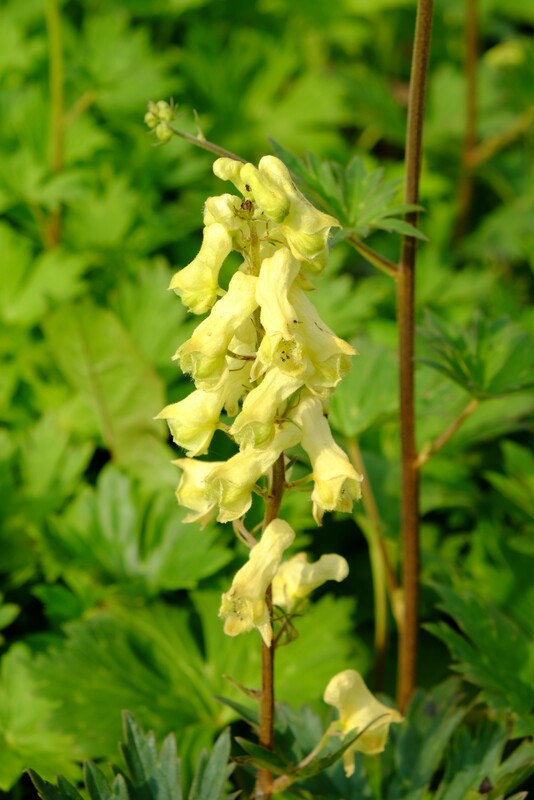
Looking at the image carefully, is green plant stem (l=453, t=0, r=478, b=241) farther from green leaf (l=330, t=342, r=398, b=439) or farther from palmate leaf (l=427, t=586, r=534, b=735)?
palmate leaf (l=427, t=586, r=534, b=735)

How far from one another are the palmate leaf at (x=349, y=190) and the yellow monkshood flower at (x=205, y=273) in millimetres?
382

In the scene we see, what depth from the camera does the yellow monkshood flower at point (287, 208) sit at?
121 cm

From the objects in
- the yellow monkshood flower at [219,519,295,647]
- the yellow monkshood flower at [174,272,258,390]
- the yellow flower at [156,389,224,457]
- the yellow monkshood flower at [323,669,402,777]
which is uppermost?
the yellow monkshood flower at [174,272,258,390]

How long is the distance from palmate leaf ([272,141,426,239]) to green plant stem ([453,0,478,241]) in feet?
7.11

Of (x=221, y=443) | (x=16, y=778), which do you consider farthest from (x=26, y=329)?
(x=16, y=778)

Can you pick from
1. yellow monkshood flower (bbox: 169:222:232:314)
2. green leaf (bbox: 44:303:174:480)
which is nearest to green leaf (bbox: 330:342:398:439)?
→ green leaf (bbox: 44:303:174:480)

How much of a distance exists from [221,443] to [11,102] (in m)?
1.62

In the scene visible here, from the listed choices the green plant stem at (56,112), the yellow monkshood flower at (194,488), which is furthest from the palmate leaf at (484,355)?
the green plant stem at (56,112)

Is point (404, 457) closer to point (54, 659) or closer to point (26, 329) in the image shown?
point (54, 659)

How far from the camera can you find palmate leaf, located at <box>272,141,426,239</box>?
164 centimetres

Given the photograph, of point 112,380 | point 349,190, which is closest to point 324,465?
point 349,190

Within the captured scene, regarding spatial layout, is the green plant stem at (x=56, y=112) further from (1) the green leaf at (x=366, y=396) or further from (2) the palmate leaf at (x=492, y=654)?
(2) the palmate leaf at (x=492, y=654)

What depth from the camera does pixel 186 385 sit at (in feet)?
9.21

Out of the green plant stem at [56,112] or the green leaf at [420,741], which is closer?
the green leaf at [420,741]
